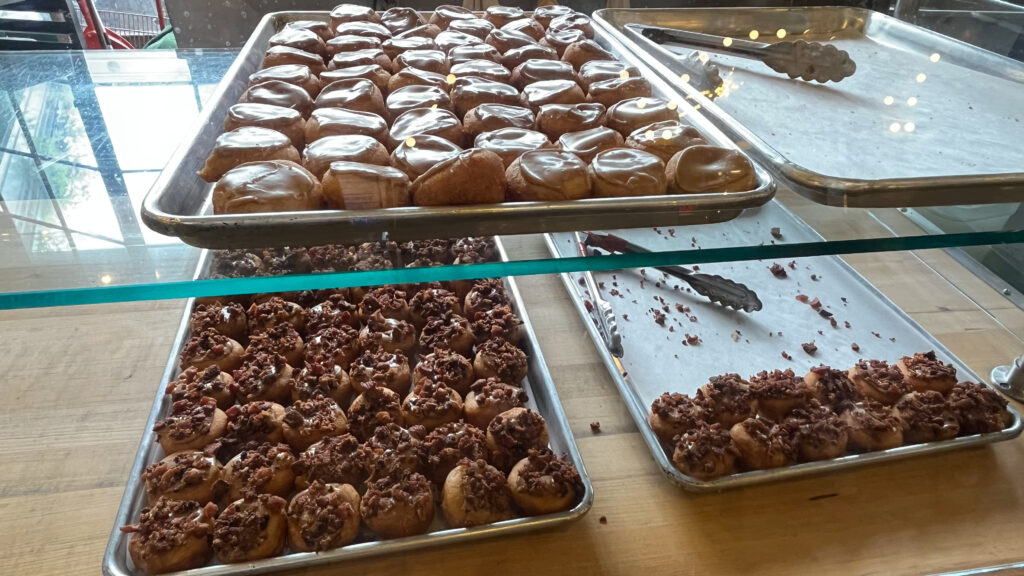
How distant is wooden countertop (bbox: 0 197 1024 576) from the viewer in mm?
899

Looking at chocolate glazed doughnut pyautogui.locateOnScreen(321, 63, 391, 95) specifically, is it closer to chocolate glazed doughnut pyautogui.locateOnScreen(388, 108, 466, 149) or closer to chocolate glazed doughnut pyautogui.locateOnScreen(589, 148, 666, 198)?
chocolate glazed doughnut pyautogui.locateOnScreen(388, 108, 466, 149)

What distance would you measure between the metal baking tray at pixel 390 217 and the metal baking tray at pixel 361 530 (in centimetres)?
4

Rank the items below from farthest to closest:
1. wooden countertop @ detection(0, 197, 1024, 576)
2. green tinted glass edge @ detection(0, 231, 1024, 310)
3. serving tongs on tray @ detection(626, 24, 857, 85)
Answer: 1. serving tongs on tray @ detection(626, 24, 857, 85)
2. wooden countertop @ detection(0, 197, 1024, 576)
3. green tinted glass edge @ detection(0, 231, 1024, 310)

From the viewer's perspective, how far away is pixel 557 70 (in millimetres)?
1234

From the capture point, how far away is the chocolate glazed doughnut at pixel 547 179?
0.78m

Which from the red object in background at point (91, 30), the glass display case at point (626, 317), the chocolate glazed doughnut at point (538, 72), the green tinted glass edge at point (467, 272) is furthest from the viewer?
the red object in background at point (91, 30)

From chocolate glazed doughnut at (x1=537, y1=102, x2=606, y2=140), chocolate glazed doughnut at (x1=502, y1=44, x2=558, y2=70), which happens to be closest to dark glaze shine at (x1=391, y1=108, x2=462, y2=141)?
chocolate glazed doughnut at (x1=537, y1=102, x2=606, y2=140)

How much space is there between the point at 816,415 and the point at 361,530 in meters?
0.74

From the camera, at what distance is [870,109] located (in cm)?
129

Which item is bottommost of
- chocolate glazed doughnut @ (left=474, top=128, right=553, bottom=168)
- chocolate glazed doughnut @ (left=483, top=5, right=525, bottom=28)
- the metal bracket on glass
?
the metal bracket on glass

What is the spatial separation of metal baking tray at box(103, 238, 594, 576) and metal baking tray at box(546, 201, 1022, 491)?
0.14m

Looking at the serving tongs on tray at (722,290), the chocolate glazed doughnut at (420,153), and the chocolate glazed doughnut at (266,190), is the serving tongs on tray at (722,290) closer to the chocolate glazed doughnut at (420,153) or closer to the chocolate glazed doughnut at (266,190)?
the chocolate glazed doughnut at (420,153)

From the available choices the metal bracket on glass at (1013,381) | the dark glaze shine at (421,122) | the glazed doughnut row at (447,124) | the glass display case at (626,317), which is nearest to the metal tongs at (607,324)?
the glass display case at (626,317)

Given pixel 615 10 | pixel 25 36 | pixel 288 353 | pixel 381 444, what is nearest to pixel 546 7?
pixel 615 10
